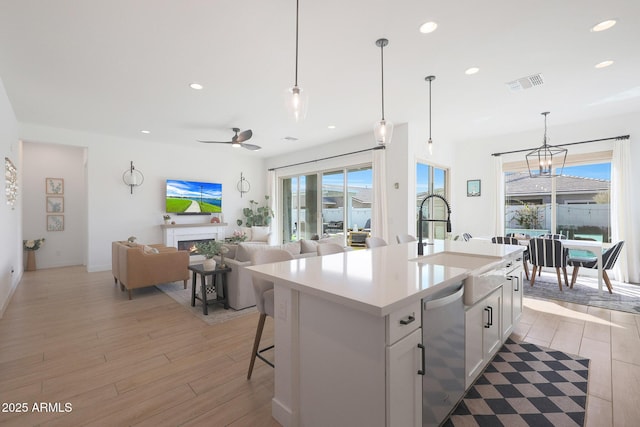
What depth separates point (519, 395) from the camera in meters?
1.99

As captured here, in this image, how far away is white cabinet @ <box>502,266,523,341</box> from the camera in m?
2.54

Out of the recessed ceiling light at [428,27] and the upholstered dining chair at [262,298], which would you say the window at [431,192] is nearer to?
the recessed ceiling light at [428,27]

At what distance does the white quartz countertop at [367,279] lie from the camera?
4.05ft

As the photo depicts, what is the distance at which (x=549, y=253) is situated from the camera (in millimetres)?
4453

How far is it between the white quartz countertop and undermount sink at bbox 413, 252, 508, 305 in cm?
9

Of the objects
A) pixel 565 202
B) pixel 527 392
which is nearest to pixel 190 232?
pixel 527 392

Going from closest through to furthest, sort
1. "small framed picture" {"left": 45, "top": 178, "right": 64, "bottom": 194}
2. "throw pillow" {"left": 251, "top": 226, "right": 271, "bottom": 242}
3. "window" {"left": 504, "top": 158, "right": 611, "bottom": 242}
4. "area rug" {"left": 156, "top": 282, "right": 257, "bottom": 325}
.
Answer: "area rug" {"left": 156, "top": 282, "right": 257, "bottom": 325} → "window" {"left": 504, "top": 158, "right": 611, "bottom": 242} → "small framed picture" {"left": 45, "top": 178, "right": 64, "bottom": 194} → "throw pillow" {"left": 251, "top": 226, "right": 271, "bottom": 242}

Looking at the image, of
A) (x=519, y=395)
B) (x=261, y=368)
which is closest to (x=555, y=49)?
(x=519, y=395)

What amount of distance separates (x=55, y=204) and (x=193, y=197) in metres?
3.00

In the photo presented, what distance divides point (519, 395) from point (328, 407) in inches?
58.7

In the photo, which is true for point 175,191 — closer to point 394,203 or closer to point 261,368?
point 394,203

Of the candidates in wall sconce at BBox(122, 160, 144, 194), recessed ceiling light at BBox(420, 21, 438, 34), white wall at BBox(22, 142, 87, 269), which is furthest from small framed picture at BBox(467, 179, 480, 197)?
white wall at BBox(22, 142, 87, 269)

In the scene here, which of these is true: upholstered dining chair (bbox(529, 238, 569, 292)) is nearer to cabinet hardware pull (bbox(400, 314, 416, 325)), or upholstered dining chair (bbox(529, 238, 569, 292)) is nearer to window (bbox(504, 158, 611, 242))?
window (bbox(504, 158, 611, 242))

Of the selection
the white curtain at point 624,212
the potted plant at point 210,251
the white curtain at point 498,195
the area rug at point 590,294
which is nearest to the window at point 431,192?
the white curtain at point 498,195
